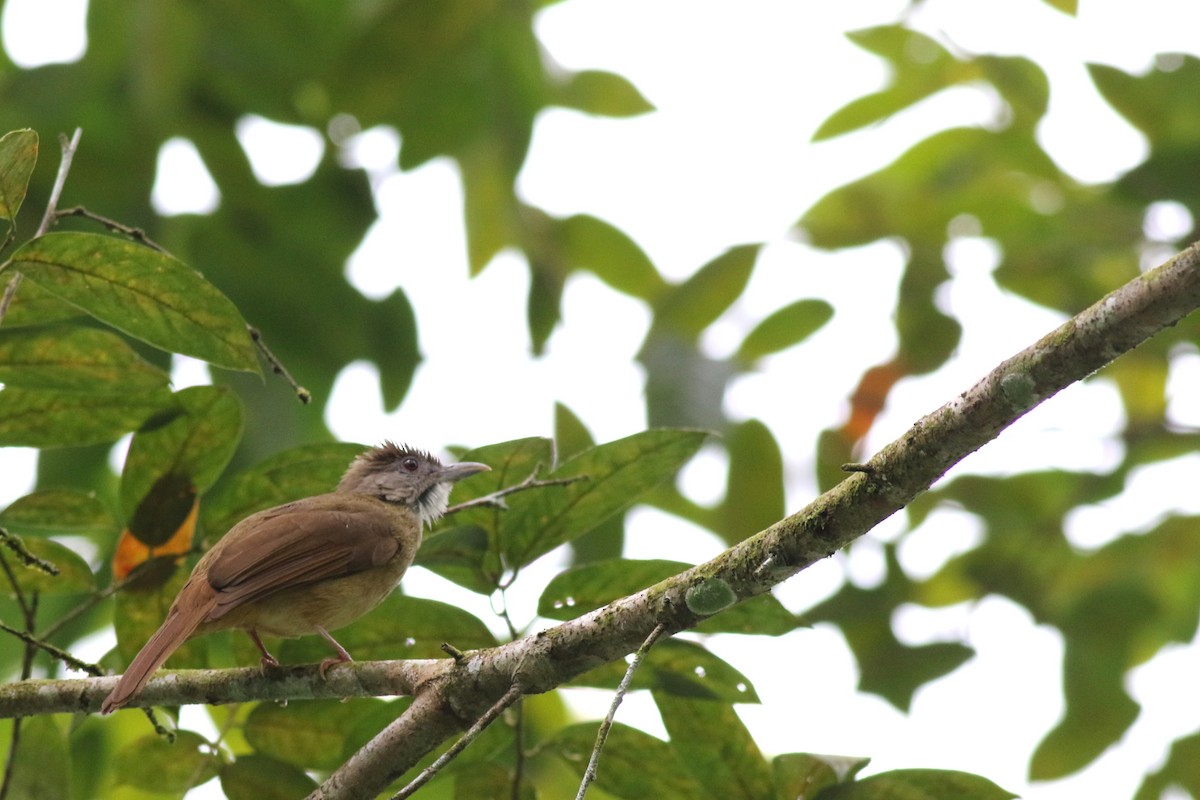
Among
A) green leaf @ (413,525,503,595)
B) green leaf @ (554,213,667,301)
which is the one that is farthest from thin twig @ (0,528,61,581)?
green leaf @ (554,213,667,301)

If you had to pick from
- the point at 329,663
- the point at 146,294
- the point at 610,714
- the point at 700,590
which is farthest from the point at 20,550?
the point at 700,590

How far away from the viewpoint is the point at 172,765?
135 inches

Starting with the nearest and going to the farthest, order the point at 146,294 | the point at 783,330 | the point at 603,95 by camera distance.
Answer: the point at 146,294, the point at 783,330, the point at 603,95

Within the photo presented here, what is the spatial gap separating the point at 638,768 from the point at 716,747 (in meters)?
0.26

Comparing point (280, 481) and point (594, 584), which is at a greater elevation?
point (280, 481)

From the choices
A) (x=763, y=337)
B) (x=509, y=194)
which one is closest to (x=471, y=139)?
(x=509, y=194)

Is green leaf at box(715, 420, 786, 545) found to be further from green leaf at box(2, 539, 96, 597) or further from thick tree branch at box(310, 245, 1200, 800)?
green leaf at box(2, 539, 96, 597)

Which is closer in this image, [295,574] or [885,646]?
[295,574]

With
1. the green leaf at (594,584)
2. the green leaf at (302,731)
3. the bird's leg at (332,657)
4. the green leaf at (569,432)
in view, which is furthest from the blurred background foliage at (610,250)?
the green leaf at (594,584)

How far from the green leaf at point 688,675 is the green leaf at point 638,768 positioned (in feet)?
0.57

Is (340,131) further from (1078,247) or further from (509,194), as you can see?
(1078,247)

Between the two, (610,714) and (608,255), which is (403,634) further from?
(608,255)

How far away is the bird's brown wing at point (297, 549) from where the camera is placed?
3596mm

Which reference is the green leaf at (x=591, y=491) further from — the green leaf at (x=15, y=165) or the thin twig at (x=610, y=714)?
the green leaf at (x=15, y=165)
